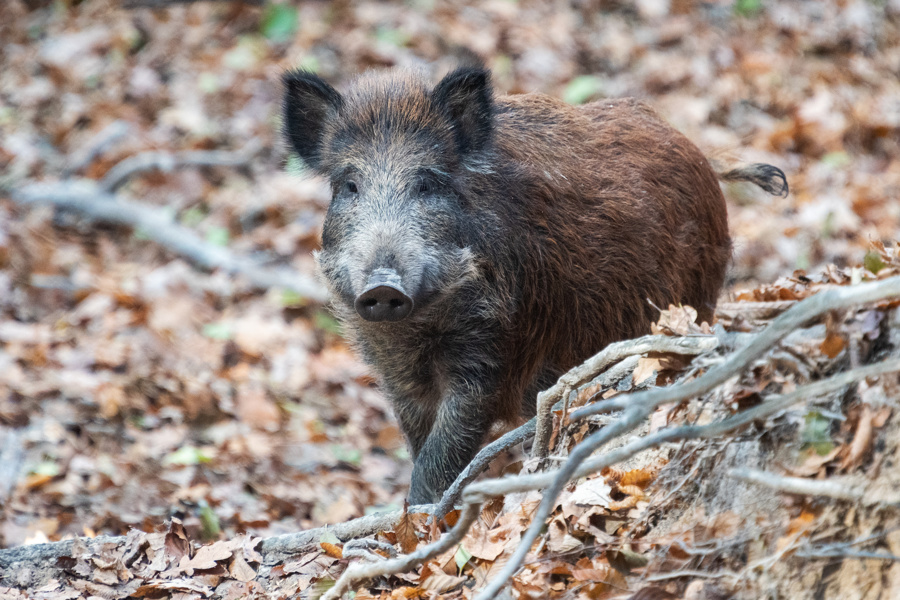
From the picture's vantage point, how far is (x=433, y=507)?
369cm

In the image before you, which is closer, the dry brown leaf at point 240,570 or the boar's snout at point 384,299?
the dry brown leaf at point 240,570

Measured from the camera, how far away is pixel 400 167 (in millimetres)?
4379

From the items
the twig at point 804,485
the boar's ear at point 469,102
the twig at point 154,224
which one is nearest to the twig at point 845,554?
the twig at point 804,485

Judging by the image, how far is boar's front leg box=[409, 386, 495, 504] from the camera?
14.3 feet

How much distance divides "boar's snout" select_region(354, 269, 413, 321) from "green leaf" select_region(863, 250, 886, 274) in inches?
70.1

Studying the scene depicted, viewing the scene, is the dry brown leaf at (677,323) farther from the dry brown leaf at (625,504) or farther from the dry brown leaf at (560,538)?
the dry brown leaf at (560,538)

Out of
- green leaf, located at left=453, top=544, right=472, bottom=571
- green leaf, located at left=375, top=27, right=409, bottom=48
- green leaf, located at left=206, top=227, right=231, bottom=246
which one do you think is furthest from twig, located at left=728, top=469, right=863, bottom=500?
green leaf, located at left=375, top=27, right=409, bottom=48

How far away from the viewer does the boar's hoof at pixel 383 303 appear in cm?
376

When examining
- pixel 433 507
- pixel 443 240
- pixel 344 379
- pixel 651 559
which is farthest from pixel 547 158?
pixel 344 379

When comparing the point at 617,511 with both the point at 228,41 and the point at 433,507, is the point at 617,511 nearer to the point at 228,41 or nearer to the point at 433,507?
the point at 433,507

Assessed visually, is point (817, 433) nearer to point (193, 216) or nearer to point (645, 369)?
point (645, 369)

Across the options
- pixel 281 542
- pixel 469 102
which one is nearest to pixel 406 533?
pixel 281 542

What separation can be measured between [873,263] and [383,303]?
1879 millimetres

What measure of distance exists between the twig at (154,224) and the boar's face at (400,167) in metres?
3.39
